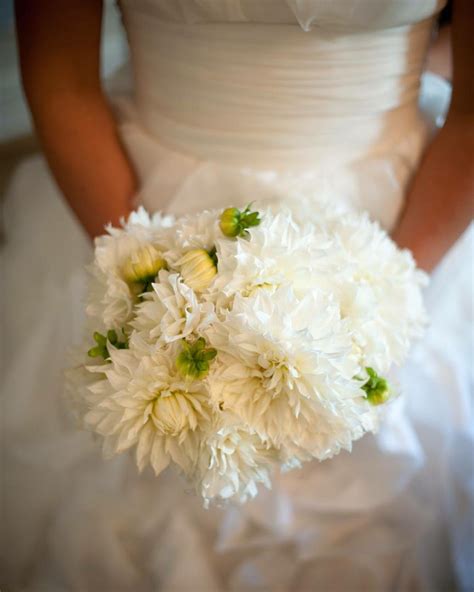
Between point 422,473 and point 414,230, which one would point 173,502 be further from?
point 414,230

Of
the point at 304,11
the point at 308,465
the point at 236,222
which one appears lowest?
the point at 308,465

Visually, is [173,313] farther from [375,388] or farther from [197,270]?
[375,388]

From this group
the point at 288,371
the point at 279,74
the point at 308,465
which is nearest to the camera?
the point at 288,371

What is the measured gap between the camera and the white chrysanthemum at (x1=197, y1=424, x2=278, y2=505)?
1.33 feet

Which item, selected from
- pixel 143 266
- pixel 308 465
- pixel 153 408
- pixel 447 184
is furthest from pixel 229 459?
pixel 447 184

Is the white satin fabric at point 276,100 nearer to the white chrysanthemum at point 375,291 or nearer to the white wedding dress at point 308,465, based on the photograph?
the white wedding dress at point 308,465

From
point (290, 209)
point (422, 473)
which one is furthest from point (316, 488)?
point (290, 209)

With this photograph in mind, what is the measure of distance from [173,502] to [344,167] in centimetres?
53

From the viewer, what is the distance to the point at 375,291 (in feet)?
1.64

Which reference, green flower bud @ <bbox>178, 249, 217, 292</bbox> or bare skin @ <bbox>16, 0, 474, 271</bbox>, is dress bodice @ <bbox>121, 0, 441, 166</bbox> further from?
green flower bud @ <bbox>178, 249, 217, 292</bbox>

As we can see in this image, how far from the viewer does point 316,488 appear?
29.0 inches

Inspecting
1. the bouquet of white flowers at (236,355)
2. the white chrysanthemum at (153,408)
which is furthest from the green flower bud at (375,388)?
the white chrysanthemum at (153,408)

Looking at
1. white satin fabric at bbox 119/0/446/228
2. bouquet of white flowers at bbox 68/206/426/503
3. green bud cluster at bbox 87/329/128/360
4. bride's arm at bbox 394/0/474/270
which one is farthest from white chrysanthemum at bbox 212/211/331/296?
bride's arm at bbox 394/0/474/270

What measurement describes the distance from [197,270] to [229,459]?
0.16m
